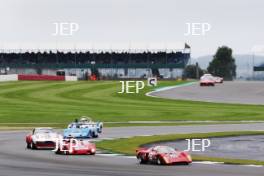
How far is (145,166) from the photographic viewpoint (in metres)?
33.8

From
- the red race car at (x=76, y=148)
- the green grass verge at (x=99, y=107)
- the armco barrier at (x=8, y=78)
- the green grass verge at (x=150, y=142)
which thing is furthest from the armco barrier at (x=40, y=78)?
the red race car at (x=76, y=148)

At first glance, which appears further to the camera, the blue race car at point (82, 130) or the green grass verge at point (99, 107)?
the green grass verge at point (99, 107)

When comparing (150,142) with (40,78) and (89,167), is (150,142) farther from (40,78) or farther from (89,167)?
(40,78)

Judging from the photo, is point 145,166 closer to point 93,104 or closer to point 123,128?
point 123,128

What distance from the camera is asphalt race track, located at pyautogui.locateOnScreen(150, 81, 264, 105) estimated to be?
99.2m

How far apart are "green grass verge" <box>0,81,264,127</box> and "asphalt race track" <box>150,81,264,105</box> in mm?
3685

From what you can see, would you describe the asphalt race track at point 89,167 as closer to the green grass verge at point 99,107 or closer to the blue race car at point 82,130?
the blue race car at point 82,130

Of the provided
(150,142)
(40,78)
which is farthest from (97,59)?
(150,142)

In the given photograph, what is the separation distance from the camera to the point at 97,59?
178m

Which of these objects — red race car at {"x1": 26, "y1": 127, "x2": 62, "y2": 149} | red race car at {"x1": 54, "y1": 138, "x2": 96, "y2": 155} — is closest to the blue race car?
red race car at {"x1": 26, "y1": 127, "x2": 62, "y2": 149}

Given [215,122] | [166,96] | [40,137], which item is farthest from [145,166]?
[166,96]

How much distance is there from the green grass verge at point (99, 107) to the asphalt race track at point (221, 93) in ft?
12.1

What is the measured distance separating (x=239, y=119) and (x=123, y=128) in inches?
621

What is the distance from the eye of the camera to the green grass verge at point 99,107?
78812 mm
